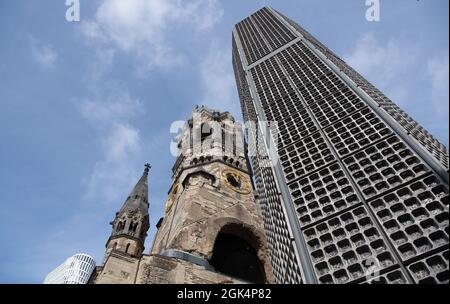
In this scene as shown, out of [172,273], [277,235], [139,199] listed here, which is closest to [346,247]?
[277,235]

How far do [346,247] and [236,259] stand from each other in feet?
36.4

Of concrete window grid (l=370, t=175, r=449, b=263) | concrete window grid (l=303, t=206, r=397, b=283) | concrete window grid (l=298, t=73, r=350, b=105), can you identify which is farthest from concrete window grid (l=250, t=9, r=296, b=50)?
concrete window grid (l=303, t=206, r=397, b=283)

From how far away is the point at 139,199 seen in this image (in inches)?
882

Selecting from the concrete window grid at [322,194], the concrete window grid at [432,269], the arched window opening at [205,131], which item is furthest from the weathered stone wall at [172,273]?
the arched window opening at [205,131]

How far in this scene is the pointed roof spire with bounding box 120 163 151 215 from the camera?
841 inches

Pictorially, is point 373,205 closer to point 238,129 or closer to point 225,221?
point 225,221

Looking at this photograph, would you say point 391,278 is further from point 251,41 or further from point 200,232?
point 251,41

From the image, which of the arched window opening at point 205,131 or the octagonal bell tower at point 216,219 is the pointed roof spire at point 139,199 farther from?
the arched window opening at point 205,131

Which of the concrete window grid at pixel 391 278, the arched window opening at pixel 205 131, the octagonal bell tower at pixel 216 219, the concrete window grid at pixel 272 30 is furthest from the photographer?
the arched window opening at pixel 205 131

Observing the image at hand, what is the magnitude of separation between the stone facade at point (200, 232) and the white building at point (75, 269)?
74.0 m

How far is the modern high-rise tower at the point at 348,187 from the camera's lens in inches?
297

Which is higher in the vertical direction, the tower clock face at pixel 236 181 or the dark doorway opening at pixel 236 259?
the tower clock face at pixel 236 181
